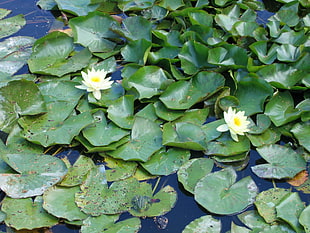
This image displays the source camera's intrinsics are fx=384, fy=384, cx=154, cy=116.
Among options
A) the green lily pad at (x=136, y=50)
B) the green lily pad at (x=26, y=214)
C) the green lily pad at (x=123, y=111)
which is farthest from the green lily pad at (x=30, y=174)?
the green lily pad at (x=136, y=50)

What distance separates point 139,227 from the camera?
80.7 inches

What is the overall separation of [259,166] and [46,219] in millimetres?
1284

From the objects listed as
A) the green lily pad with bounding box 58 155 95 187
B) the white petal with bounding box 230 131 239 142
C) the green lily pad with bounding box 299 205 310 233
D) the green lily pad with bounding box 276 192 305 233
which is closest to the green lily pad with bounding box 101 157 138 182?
the green lily pad with bounding box 58 155 95 187

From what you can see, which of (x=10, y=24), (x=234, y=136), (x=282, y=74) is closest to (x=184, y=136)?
(x=234, y=136)

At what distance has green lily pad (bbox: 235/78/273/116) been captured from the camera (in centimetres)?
263

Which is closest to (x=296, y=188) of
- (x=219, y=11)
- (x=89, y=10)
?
(x=219, y=11)

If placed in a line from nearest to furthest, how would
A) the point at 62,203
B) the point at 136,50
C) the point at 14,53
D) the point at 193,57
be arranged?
the point at 62,203
the point at 193,57
the point at 136,50
the point at 14,53

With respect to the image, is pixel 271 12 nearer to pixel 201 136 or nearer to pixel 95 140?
pixel 201 136

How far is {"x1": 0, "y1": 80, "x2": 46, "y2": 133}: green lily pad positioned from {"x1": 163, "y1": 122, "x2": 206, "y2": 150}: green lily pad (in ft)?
2.86

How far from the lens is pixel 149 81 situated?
2.79 metres

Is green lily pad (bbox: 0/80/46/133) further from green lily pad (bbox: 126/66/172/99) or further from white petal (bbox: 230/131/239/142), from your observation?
white petal (bbox: 230/131/239/142)

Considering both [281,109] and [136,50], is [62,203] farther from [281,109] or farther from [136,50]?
[281,109]

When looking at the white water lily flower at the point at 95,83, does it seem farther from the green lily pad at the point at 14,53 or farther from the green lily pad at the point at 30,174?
the green lily pad at the point at 14,53

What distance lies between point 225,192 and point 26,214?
1.11 m
